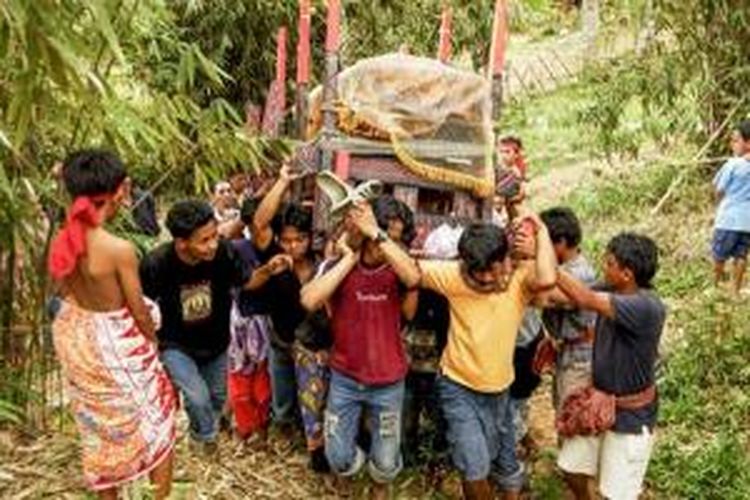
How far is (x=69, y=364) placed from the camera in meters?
3.92

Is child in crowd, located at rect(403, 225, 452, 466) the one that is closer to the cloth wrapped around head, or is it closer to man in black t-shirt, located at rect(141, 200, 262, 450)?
man in black t-shirt, located at rect(141, 200, 262, 450)

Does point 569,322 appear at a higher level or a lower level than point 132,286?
lower

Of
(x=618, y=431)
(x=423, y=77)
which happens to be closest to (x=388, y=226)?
(x=423, y=77)

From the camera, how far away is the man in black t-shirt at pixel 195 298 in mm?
4395

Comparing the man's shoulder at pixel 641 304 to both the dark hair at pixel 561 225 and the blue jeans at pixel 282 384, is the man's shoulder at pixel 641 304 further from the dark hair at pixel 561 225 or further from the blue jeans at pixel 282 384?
the blue jeans at pixel 282 384

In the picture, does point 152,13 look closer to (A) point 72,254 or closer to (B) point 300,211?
(B) point 300,211

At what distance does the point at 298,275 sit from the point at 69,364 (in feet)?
4.37

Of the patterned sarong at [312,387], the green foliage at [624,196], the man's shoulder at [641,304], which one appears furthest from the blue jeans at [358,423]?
the green foliage at [624,196]

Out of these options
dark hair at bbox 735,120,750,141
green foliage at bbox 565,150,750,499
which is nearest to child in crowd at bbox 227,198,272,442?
green foliage at bbox 565,150,750,499

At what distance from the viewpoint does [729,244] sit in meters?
7.94

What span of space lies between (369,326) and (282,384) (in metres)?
0.87

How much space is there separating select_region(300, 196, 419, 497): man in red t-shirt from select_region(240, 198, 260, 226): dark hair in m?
0.66

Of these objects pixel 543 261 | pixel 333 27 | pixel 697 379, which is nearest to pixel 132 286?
pixel 543 261

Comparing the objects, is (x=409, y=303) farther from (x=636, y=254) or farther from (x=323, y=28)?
(x=323, y=28)
